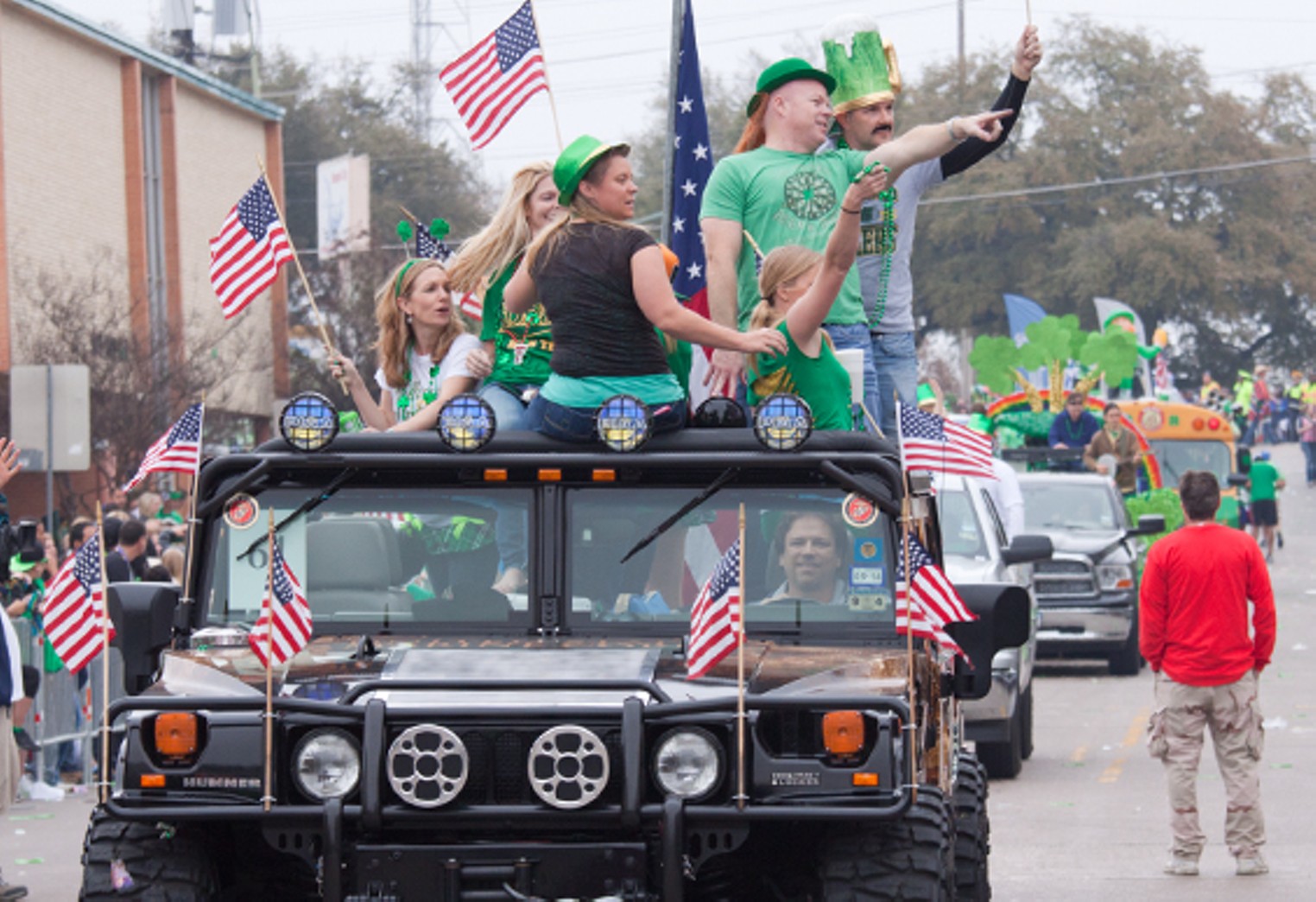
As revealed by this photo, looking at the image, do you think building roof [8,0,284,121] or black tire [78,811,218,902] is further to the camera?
building roof [8,0,284,121]

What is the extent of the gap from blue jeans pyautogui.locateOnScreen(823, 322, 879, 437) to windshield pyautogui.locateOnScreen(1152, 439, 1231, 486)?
1055 inches

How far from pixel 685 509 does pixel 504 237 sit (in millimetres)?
1922

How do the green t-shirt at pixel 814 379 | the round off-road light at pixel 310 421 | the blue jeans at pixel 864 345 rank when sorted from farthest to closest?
1. the blue jeans at pixel 864 345
2. the green t-shirt at pixel 814 379
3. the round off-road light at pixel 310 421

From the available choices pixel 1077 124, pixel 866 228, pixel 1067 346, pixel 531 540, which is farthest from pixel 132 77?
pixel 1077 124

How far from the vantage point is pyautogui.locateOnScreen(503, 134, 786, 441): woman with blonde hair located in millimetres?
7238

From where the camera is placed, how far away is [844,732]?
589cm

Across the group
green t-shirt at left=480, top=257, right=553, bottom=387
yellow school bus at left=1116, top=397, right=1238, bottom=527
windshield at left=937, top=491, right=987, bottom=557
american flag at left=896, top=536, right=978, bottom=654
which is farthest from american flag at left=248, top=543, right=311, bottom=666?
yellow school bus at left=1116, top=397, right=1238, bottom=527

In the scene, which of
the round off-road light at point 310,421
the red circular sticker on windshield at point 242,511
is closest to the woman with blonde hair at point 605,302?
the round off-road light at point 310,421

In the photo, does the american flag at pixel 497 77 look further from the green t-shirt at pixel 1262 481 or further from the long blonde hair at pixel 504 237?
the green t-shirt at pixel 1262 481

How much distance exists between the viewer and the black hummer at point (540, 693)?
5.88m

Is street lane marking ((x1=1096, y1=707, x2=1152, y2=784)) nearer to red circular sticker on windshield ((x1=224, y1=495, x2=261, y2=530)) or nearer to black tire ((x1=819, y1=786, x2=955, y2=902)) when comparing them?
red circular sticker on windshield ((x1=224, y1=495, x2=261, y2=530))

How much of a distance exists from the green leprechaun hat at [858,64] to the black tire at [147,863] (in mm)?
4421

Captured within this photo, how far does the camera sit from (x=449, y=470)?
7.03 meters

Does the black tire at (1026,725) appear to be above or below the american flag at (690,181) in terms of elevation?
below
